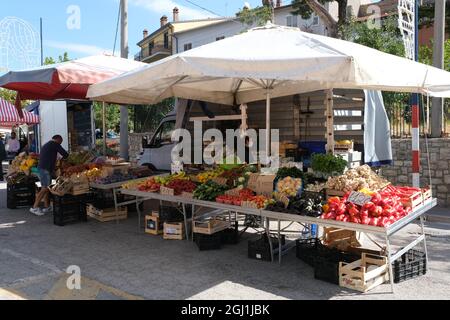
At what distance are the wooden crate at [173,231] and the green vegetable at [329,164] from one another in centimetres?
228

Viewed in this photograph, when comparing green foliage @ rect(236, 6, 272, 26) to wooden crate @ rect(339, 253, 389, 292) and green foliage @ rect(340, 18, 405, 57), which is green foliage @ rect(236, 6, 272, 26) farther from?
wooden crate @ rect(339, 253, 389, 292)

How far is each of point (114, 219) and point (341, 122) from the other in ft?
17.5

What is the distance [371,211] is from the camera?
183 inches

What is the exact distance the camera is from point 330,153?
6.55m

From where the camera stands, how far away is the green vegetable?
6.16 meters

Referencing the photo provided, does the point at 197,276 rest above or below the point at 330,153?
below

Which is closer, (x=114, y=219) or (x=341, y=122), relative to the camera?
(x=114, y=219)

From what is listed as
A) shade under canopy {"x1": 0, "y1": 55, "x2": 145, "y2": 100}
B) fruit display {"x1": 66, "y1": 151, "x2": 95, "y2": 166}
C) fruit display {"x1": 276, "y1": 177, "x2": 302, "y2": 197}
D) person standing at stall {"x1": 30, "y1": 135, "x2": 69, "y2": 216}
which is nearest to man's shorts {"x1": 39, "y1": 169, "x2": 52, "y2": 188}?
person standing at stall {"x1": 30, "y1": 135, "x2": 69, "y2": 216}

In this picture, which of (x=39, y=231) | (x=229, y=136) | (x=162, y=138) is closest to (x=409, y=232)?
(x=229, y=136)

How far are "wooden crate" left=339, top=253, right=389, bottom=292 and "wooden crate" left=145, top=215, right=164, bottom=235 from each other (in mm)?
3375

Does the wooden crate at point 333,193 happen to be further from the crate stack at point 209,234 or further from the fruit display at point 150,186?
the fruit display at point 150,186

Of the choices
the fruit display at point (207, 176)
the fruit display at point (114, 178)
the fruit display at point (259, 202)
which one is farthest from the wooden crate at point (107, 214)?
the fruit display at point (259, 202)

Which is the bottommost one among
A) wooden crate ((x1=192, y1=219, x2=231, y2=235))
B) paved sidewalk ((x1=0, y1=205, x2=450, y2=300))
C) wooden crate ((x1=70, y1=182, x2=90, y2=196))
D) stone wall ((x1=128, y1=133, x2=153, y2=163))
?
paved sidewalk ((x1=0, y1=205, x2=450, y2=300))
